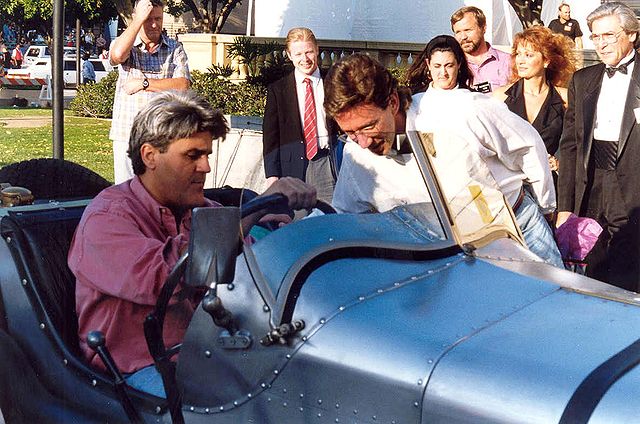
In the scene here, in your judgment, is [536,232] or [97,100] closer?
[536,232]

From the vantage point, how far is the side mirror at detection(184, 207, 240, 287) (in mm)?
2236

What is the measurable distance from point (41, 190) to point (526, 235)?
2.13 m

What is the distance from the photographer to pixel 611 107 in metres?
5.73

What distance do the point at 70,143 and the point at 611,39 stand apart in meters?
11.4

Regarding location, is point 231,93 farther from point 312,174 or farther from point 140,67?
point 312,174

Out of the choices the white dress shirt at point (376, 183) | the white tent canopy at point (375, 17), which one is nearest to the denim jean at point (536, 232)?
the white dress shirt at point (376, 183)

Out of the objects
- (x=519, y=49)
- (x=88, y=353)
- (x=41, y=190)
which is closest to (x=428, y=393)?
(x=88, y=353)

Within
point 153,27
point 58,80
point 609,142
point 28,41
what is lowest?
point 28,41

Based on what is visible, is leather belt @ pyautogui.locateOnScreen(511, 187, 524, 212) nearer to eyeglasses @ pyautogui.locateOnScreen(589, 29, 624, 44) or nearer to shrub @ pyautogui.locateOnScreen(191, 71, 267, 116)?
eyeglasses @ pyautogui.locateOnScreen(589, 29, 624, 44)

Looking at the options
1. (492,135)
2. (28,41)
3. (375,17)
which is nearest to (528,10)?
(375,17)

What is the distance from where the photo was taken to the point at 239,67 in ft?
57.9

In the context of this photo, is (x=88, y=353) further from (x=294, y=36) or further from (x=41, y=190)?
(x=294, y=36)

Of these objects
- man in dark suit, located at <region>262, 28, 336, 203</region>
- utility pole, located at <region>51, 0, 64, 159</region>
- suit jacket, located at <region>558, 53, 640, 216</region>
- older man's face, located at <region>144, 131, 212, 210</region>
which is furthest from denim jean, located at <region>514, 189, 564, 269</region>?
utility pole, located at <region>51, 0, 64, 159</region>

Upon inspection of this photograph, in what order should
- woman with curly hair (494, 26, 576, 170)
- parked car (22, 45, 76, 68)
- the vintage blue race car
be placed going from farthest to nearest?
parked car (22, 45, 76, 68), woman with curly hair (494, 26, 576, 170), the vintage blue race car
